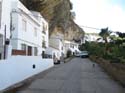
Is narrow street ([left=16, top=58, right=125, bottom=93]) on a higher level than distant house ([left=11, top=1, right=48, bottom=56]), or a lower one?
lower

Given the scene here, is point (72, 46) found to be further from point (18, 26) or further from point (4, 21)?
point (4, 21)

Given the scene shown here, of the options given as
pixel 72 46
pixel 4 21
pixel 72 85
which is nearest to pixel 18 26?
pixel 4 21

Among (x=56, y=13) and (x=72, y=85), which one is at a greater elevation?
(x=56, y=13)

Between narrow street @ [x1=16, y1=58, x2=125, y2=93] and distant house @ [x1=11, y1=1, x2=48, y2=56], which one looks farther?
distant house @ [x1=11, y1=1, x2=48, y2=56]

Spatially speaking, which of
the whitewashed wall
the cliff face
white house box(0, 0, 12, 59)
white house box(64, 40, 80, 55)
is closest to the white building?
white house box(0, 0, 12, 59)

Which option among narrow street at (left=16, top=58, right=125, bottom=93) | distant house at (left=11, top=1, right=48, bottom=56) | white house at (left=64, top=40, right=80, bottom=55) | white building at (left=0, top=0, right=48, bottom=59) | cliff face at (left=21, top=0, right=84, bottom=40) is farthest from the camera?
white house at (left=64, top=40, right=80, bottom=55)

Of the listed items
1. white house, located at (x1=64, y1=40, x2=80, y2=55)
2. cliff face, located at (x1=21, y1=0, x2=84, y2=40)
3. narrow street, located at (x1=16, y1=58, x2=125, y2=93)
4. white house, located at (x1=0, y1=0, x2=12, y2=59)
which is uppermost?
cliff face, located at (x1=21, y1=0, x2=84, y2=40)

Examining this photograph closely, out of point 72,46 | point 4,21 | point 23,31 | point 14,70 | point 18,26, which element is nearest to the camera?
point 14,70

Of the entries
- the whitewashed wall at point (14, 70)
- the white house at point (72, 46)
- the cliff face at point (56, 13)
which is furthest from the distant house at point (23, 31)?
the white house at point (72, 46)

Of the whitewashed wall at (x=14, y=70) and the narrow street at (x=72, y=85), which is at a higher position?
the whitewashed wall at (x=14, y=70)

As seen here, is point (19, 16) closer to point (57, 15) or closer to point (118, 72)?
point (118, 72)

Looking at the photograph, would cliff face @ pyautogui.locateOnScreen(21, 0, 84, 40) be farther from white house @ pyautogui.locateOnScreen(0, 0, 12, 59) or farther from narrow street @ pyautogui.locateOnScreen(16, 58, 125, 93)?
narrow street @ pyautogui.locateOnScreen(16, 58, 125, 93)

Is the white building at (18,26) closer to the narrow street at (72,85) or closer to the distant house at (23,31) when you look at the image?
the distant house at (23,31)

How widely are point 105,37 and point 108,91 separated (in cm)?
5821
